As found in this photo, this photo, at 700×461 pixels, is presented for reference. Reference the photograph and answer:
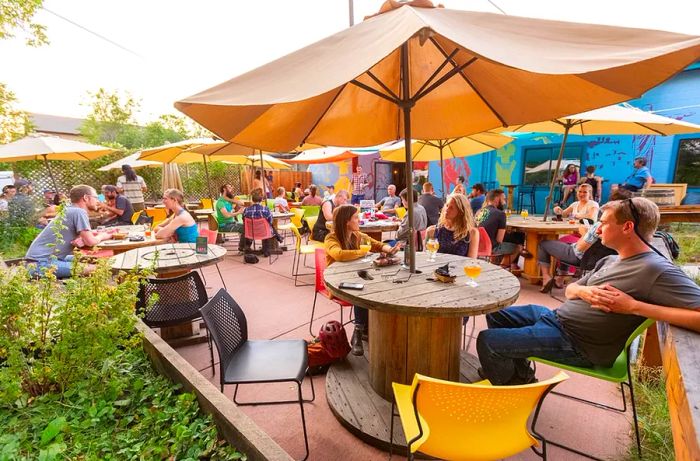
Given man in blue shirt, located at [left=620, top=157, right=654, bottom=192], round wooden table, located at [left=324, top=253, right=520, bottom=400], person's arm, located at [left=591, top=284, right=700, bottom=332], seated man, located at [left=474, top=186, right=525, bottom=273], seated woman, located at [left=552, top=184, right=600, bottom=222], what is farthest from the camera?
man in blue shirt, located at [left=620, top=157, right=654, bottom=192]

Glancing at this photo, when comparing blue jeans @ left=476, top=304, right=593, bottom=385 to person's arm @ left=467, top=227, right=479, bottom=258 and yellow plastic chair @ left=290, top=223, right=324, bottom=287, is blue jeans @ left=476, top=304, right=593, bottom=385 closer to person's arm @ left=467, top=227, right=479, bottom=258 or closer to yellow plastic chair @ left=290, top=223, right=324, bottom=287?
person's arm @ left=467, top=227, right=479, bottom=258

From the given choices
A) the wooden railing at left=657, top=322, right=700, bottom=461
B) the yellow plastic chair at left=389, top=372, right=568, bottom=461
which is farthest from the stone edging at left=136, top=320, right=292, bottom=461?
the wooden railing at left=657, top=322, right=700, bottom=461

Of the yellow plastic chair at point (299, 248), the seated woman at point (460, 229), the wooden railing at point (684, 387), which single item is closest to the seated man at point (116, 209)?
the yellow plastic chair at point (299, 248)

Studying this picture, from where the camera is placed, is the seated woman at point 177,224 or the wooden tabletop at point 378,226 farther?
the wooden tabletop at point 378,226

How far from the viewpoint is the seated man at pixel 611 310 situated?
1585 millimetres

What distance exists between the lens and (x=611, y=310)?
1698 millimetres

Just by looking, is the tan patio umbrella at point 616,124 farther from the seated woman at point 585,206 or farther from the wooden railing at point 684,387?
the wooden railing at point 684,387

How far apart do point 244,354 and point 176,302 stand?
1.08 metres

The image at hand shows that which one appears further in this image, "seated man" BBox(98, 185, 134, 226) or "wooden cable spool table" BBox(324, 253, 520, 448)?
"seated man" BBox(98, 185, 134, 226)

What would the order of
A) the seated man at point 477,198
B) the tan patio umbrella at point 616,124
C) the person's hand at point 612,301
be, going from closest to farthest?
the person's hand at point 612,301
the tan patio umbrella at point 616,124
the seated man at point 477,198

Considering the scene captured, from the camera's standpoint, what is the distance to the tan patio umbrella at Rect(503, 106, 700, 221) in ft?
12.9

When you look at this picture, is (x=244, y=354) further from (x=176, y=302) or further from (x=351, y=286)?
(x=176, y=302)

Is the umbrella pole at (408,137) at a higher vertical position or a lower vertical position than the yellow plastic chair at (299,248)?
higher

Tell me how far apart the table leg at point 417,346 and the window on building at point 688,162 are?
992cm
